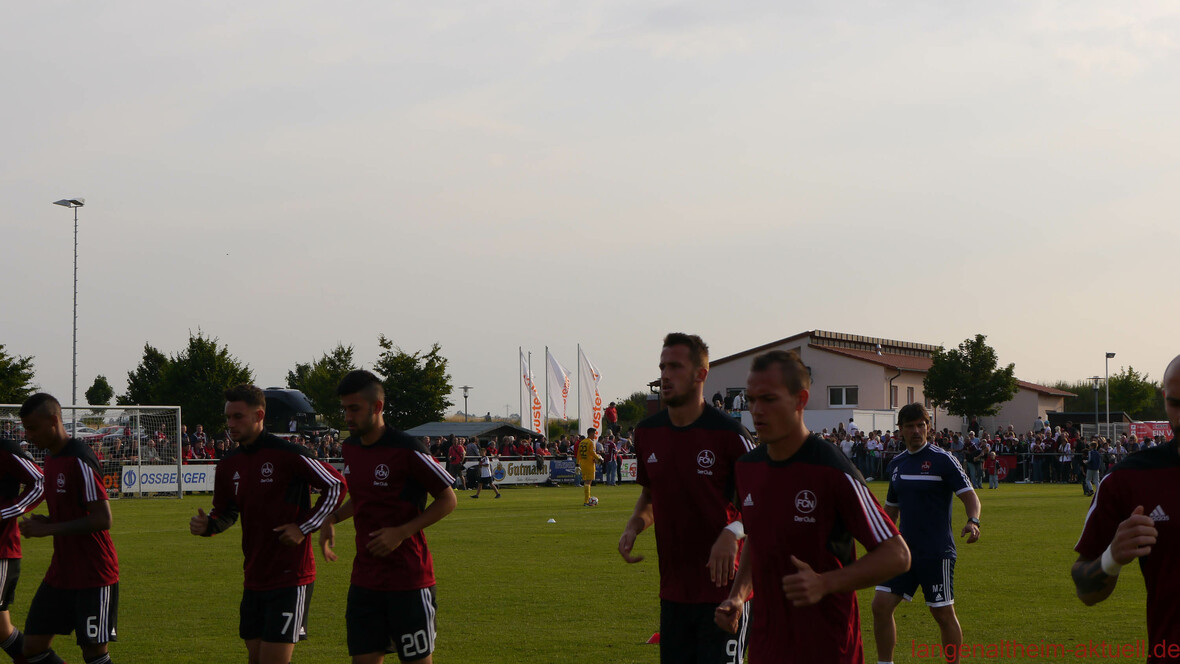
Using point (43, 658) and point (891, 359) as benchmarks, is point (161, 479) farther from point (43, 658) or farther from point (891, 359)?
point (891, 359)

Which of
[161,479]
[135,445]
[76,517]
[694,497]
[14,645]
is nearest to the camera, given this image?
[694,497]

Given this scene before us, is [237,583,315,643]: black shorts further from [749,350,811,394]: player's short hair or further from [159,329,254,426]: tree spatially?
[159,329,254,426]: tree

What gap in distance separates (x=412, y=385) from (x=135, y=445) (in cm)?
3372

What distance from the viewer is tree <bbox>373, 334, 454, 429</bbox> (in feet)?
233

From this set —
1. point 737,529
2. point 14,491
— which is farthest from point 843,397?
point 737,529

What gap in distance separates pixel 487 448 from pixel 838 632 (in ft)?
138

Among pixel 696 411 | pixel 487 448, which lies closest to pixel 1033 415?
pixel 487 448

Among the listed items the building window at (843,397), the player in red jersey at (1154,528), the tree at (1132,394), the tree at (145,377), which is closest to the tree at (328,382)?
the tree at (145,377)

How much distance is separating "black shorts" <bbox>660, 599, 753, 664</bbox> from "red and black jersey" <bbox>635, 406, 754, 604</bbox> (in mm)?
73

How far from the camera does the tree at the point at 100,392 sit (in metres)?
98.6

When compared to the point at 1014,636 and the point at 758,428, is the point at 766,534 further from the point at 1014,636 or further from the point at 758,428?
the point at 1014,636

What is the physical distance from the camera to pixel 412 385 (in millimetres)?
71188

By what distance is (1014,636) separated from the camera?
36.3 ft

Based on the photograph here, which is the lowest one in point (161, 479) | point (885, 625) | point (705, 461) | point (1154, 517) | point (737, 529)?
point (161, 479)
